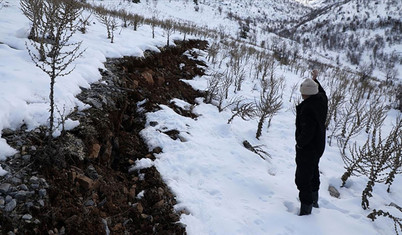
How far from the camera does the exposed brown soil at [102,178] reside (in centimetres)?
189

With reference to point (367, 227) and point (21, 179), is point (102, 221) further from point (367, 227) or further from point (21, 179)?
point (367, 227)

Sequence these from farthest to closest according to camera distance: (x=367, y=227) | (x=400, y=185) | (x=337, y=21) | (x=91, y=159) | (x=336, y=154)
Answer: (x=337, y=21) < (x=336, y=154) < (x=400, y=185) < (x=367, y=227) < (x=91, y=159)

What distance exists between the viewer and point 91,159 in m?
2.63

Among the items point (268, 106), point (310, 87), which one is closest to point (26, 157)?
point (310, 87)

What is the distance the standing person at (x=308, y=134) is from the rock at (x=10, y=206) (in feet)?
9.06

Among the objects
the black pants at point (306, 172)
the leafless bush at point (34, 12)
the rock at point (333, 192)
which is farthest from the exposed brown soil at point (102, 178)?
the rock at point (333, 192)

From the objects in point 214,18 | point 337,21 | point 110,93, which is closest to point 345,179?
point 110,93

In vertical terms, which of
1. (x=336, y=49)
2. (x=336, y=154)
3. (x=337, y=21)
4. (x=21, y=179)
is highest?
(x=337, y=21)

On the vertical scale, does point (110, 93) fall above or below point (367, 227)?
above

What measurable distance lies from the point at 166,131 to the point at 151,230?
1.95m

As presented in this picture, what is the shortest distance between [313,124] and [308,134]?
0.42 ft

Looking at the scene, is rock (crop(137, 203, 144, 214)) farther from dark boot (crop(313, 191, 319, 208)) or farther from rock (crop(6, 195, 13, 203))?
dark boot (crop(313, 191, 319, 208))

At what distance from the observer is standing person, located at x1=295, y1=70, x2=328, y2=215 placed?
109 inches

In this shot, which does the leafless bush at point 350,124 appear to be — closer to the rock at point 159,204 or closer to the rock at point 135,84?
the rock at point 159,204
